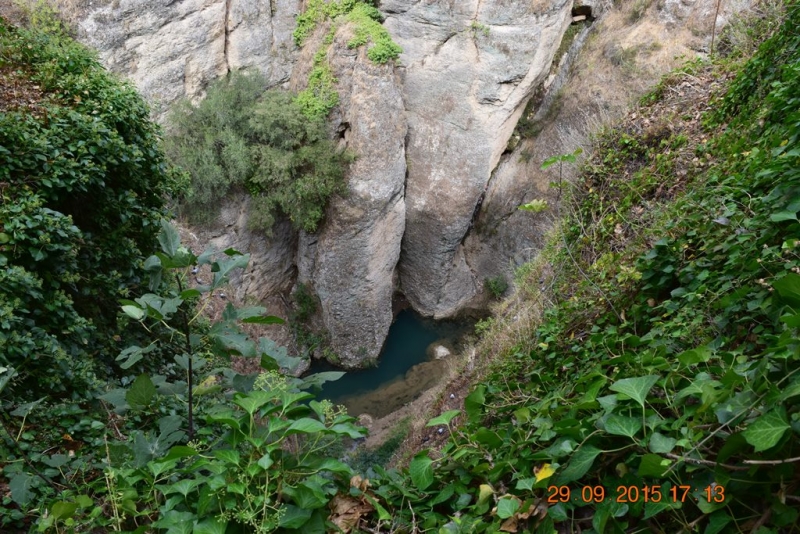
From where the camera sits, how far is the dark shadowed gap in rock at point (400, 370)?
12.5 m

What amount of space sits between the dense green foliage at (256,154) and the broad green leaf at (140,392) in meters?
9.68

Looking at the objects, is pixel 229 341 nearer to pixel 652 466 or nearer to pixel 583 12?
pixel 652 466

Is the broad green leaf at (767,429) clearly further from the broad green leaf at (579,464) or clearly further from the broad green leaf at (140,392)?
the broad green leaf at (140,392)

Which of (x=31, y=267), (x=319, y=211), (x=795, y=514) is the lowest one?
(x=319, y=211)

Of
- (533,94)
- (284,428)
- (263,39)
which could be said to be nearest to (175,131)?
(263,39)

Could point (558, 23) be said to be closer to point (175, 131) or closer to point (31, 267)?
point (175, 131)

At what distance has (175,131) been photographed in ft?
37.3

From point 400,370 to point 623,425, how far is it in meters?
12.0

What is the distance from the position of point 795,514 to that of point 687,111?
485 cm

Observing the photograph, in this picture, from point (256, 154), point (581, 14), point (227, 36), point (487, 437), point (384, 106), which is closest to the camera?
point (487, 437)

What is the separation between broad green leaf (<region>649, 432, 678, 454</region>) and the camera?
148 cm

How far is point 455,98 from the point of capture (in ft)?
43.1

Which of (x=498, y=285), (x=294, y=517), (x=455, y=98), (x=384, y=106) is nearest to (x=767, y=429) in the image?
(x=294, y=517)

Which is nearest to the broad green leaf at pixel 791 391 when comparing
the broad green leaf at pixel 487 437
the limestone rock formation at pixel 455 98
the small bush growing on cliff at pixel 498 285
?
the broad green leaf at pixel 487 437
